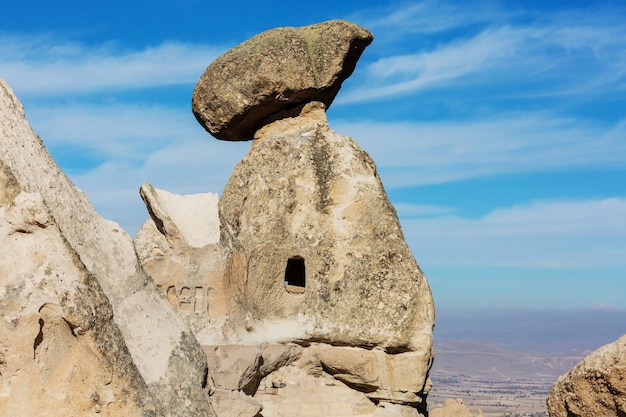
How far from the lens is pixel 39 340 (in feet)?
18.1

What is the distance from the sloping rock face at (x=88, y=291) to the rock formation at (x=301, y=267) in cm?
394

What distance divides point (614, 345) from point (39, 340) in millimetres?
6346

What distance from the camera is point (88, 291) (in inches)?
226

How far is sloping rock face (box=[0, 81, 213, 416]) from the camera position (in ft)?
18.2

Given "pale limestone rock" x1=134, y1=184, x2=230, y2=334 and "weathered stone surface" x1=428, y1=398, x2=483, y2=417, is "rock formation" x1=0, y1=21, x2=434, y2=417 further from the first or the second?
"weathered stone surface" x1=428, y1=398, x2=483, y2=417

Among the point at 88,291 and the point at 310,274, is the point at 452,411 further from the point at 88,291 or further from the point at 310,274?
the point at 88,291

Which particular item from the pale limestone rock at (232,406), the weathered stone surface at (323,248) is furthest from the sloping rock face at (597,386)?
the pale limestone rock at (232,406)

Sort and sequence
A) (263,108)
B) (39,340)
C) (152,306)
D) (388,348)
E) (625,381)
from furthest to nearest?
(263,108), (388,348), (625,381), (152,306), (39,340)

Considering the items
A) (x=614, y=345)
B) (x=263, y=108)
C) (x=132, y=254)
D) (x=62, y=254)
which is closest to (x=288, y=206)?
(x=263, y=108)

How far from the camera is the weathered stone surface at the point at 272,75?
13570 mm

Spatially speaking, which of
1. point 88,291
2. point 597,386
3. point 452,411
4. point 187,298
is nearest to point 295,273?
point 187,298

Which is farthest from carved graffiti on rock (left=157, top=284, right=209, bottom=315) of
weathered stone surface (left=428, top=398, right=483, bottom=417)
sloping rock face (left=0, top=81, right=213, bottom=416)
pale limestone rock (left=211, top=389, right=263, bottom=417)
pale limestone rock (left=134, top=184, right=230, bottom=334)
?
weathered stone surface (left=428, top=398, right=483, bottom=417)

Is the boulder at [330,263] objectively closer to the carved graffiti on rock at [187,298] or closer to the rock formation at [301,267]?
the rock formation at [301,267]

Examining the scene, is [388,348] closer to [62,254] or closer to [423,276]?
[423,276]
